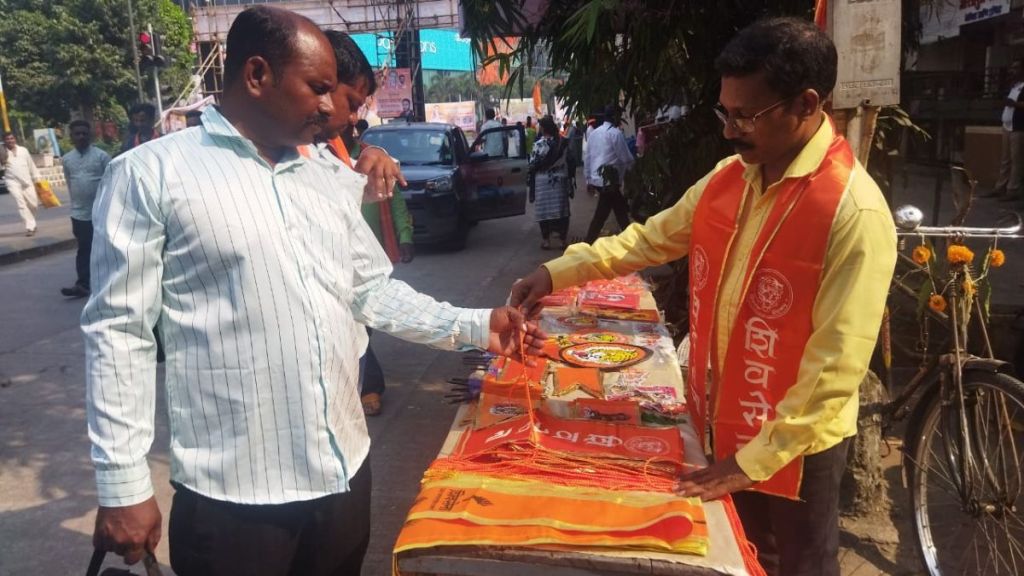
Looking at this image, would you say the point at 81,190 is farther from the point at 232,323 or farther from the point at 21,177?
the point at 232,323

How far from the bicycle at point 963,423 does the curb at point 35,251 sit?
11.0 metres

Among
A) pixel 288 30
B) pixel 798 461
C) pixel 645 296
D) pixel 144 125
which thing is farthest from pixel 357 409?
pixel 144 125

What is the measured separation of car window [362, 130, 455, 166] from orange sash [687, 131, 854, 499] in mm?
8438

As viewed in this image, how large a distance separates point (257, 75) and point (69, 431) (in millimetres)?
3845

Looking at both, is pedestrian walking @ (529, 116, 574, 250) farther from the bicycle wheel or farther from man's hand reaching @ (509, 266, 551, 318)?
man's hand reaching @ (509, 266, 551, 318)

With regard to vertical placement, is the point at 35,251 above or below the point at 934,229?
below

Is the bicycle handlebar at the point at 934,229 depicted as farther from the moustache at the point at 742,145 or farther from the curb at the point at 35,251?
the curb at the point at 35,251

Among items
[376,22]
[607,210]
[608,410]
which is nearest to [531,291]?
[608,410]

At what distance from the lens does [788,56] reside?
1.63m

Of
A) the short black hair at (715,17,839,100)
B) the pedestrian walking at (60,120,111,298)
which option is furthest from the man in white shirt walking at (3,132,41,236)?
the short black hair at (715,17,839,100)

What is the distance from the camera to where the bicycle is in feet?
8.10

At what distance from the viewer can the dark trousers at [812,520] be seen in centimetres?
183

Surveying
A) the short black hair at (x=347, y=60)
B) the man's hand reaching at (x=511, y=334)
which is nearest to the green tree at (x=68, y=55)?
the short black hair at (x=347, y=60)

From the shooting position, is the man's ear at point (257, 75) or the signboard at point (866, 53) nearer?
the man's ear at point (257, 75)
